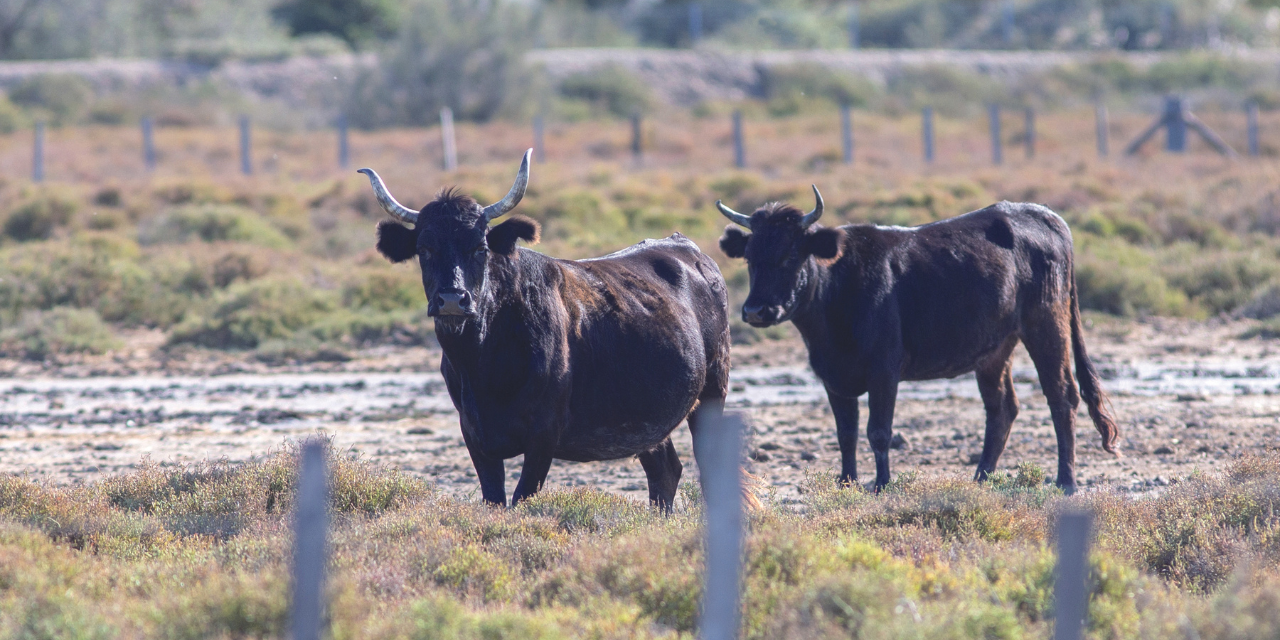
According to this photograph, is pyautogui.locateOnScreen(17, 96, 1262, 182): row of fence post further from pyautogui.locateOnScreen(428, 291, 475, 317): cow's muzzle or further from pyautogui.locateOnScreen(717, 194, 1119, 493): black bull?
pyautogui.locateOnScreen(428, 291, 475, 317): cow's muzzle

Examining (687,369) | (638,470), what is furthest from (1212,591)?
(638,470)

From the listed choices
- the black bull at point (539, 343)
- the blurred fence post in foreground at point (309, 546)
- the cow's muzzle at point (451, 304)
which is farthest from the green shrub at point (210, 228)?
the blurred fence post in foreground at point (309, 546)

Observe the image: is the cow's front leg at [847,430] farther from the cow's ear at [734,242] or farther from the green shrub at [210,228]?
the green shrub at [210,228]

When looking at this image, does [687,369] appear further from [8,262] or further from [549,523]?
[8,262]

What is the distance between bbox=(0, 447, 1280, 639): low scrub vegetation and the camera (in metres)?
4.88

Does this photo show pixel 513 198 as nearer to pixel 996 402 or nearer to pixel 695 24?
pixel 996 402

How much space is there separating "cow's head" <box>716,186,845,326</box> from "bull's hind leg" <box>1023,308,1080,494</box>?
1.78 metres

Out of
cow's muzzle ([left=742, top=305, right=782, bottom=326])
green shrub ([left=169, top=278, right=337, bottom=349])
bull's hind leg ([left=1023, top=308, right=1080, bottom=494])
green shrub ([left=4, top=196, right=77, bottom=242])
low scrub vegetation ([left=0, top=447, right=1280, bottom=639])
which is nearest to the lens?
low scrub vegetation ([left=0, top=447, right=1280, bottom=639])

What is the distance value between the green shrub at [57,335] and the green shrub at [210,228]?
426 cm

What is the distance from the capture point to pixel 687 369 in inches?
296

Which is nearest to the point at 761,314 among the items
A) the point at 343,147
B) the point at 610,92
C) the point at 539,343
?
the point at 539,343

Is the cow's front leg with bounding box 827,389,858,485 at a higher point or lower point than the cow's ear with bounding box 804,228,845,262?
lower

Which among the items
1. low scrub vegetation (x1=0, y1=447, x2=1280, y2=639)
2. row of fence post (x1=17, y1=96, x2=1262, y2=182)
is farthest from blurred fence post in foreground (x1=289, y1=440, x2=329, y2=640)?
row of fence post (x1=17, y1=96, x2=1262, y2=182)

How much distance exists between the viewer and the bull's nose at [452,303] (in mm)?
6293
